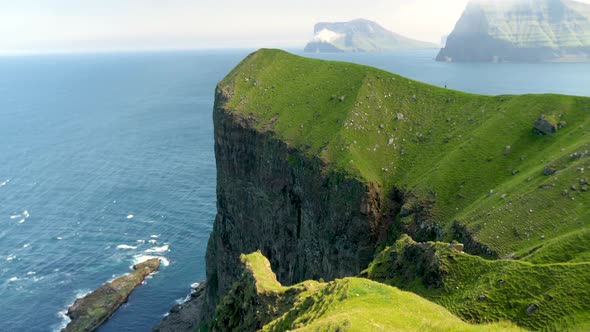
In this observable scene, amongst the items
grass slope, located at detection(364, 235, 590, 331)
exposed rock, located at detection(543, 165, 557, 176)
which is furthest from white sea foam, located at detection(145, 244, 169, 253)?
exposed rock, located at detection(543, 165, 557, 176)

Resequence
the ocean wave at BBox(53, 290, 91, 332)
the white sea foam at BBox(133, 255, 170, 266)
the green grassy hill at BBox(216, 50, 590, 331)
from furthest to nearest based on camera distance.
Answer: the white sea foam at BBox(133, 255, 170, 266)
the ocean wave at BBox(53, 290, 91, 332)
the green grassy hill at BBox(216, 50, 590, 331)

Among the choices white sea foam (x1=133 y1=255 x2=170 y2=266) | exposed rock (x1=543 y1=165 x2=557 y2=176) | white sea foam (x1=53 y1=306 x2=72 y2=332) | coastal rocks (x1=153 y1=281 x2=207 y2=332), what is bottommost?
coastal rocks (x1=153 y1=281 x2=207 y2=332)

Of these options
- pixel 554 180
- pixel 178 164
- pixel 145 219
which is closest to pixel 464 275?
pixel 554 180

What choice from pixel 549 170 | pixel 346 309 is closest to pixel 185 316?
pixel 549 170

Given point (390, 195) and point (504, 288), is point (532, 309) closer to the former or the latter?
point (504, 288)

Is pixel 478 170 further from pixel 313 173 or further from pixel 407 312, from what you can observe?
pixel 407 312

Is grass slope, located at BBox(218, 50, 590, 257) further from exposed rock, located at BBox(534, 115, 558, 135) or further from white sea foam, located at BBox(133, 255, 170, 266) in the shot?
white sea foam, located at BBox(133, 255, 170, 266)

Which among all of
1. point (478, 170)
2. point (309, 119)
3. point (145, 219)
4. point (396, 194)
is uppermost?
point (309, 119)
